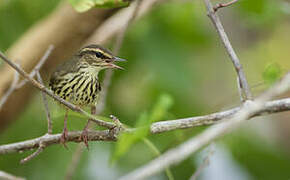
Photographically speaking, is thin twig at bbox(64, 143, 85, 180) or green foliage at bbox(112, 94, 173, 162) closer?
green foliage at bbox(112, 94, 173, 162)

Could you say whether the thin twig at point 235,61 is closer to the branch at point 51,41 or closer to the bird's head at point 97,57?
the bird's head at point 97,57

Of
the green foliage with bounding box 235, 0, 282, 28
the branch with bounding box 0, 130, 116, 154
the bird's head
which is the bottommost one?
the green foliage with bounding box 235, 0, 282, 28

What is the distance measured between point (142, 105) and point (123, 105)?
163mm

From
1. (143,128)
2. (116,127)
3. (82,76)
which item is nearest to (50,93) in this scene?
(116,127)

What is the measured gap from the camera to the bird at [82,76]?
3562 mm

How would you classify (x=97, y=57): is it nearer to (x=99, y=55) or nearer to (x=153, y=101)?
(x=99, y=55)

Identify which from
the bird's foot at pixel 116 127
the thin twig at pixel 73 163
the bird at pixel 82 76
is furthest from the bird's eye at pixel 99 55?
the bird's foot at pixel 116 127

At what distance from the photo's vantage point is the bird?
3.56m

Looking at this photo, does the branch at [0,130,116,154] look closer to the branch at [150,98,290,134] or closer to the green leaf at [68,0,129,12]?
the branch at [150,98,290,134]

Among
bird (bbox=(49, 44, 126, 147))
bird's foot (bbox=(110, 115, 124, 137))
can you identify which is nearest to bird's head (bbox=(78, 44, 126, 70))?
bird (bbox=(49, 44, 126, 147))

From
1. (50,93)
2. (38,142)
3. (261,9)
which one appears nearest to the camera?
(50,93)

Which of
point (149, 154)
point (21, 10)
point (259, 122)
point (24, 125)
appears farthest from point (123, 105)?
point (259, 122)

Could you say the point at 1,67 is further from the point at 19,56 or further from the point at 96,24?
the point at 96,24

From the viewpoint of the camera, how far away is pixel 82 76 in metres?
3.69
